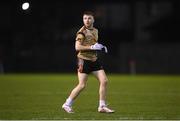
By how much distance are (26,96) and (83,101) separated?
2.62 meters

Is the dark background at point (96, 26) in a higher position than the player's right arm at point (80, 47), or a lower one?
lower

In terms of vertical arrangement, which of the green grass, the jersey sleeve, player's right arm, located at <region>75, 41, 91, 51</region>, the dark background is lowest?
the dark background

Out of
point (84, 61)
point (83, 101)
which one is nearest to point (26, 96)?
point (83, 101)

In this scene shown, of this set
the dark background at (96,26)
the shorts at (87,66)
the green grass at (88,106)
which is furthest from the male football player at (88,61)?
the dark background at (96,26)

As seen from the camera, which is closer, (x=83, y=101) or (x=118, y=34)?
(x=83, y=101)

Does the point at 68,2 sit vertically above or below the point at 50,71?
above

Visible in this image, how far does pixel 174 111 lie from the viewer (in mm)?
16281

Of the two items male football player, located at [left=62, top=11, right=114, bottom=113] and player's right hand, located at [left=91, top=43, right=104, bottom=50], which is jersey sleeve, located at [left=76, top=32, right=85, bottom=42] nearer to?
male football player, located at [left=62, top=11, right=114, bottom=113]

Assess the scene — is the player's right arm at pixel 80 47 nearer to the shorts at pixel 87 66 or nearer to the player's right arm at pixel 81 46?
the player's right arm at pixel 81 46

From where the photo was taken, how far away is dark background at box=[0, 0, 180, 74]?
169ft

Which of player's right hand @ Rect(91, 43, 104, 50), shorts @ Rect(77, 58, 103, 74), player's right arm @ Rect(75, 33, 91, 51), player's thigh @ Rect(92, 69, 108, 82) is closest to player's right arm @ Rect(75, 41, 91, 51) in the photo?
player's right arm @ Rect(75, 33, 91, 51)

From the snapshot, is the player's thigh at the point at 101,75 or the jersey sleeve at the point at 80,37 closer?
the jersey sleeve at the point at 80,37

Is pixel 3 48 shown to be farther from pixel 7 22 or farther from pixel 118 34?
pixel 118 34

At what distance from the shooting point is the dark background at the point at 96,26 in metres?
51.4
